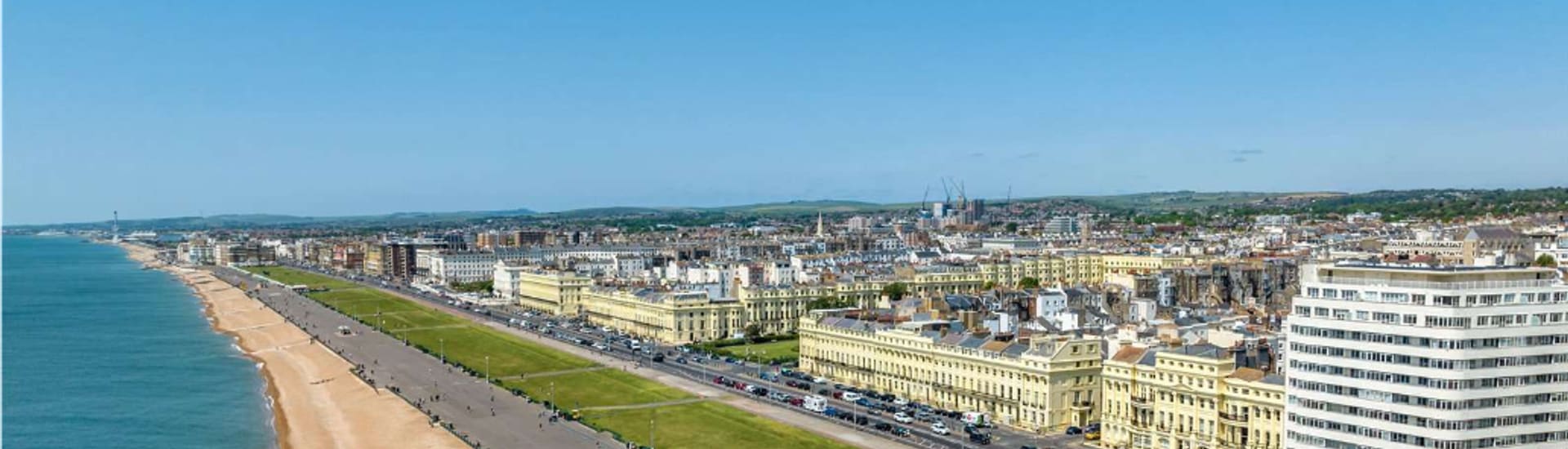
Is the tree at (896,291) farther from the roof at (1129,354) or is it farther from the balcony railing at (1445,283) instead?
the balcony railing at (1445,283)

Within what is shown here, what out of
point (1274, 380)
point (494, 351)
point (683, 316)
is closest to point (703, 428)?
point (1274, 380)

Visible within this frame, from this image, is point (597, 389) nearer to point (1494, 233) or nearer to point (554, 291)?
point (554, 291)

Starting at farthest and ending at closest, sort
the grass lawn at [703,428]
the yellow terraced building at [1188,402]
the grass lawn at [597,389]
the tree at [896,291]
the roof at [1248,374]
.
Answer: the tree at [896,291]
the grass lawn at [597,389]
the grass lawn at [703,428]
the roof at [1248,374]
the yellow terraced building at [1188,402]

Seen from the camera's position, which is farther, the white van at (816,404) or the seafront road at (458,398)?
the white van at (816,404)

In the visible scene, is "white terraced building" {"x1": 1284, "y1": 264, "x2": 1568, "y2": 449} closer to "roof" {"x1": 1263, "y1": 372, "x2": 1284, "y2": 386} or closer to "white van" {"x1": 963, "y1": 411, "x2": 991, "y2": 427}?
"roof" {"x1": 1263, "y1": 372, "x2": 1284, "y2": 386}

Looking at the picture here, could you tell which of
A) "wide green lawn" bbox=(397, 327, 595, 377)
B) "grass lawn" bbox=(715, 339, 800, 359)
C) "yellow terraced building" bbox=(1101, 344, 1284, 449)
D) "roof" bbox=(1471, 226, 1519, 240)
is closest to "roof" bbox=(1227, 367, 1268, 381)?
"yellow terraced building" bbox=(1101, 344, 1284, 449)

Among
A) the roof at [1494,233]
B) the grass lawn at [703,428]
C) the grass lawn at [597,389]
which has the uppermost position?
the roof at [1494,233]

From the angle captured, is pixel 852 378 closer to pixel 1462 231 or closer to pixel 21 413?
pixel 21 413

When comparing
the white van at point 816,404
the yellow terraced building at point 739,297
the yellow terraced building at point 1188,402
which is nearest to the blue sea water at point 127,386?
the white van at point 816,404
